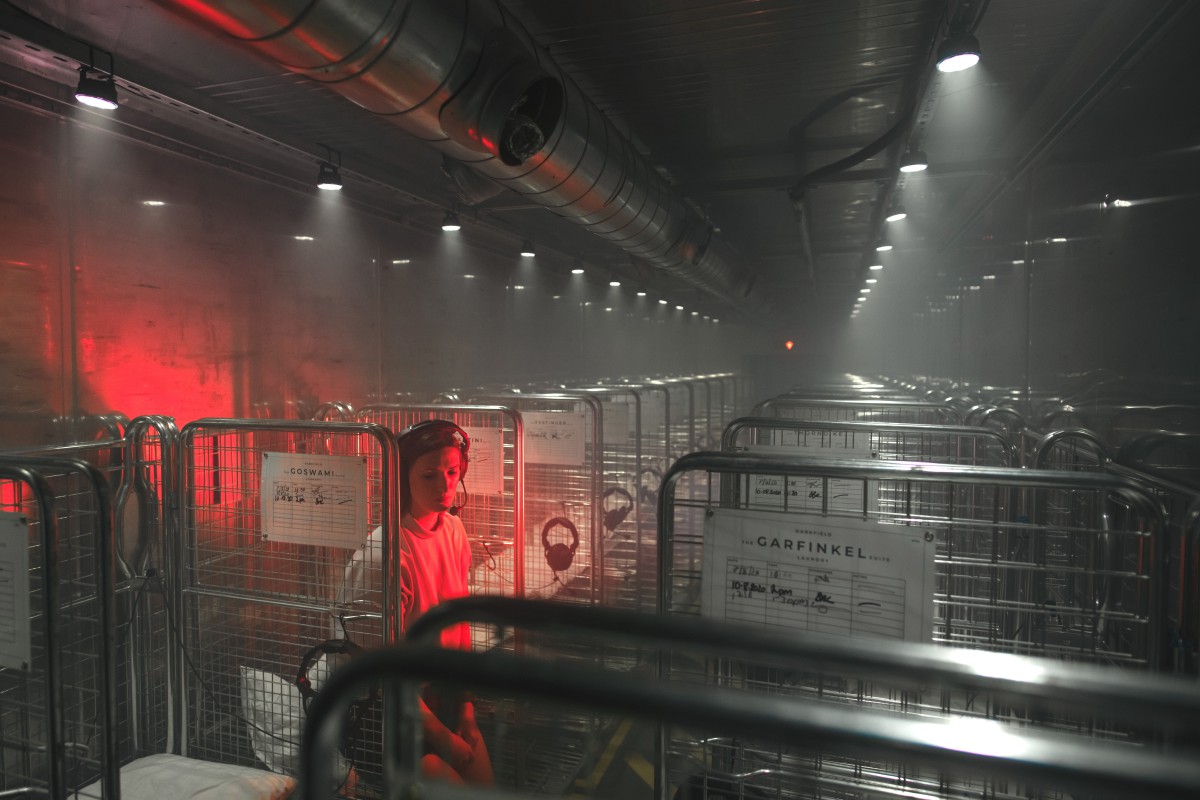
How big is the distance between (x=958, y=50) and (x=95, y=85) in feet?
12.1

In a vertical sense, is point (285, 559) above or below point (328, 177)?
below

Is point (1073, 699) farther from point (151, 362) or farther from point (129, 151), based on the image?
point (129, 151)

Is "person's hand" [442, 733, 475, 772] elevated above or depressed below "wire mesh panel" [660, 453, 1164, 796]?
below

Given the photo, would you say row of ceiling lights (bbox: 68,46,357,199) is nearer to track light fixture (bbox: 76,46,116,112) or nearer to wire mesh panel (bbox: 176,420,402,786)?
track light fixture (bbox: 76,46,116,112)

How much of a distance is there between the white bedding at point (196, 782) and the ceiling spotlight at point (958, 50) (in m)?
3.93

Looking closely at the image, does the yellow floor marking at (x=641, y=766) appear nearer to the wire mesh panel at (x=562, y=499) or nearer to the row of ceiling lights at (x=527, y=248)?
the wire mesh panel at (x=562, y=499)

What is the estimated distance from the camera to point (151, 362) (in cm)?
368

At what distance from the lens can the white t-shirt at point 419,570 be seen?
305cm

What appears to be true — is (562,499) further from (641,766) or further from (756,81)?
(756,81)

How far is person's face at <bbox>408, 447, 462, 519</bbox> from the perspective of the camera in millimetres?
3258

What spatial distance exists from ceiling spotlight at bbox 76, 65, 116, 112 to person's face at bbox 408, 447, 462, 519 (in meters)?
2.14

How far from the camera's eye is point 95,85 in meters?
3.03

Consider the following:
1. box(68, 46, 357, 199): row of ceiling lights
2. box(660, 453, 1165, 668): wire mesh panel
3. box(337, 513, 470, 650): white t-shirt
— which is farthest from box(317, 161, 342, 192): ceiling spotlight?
box(660, 453, 1165, 668): wire mesh panel

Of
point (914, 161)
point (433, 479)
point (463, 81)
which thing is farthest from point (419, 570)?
point (914, 161)
